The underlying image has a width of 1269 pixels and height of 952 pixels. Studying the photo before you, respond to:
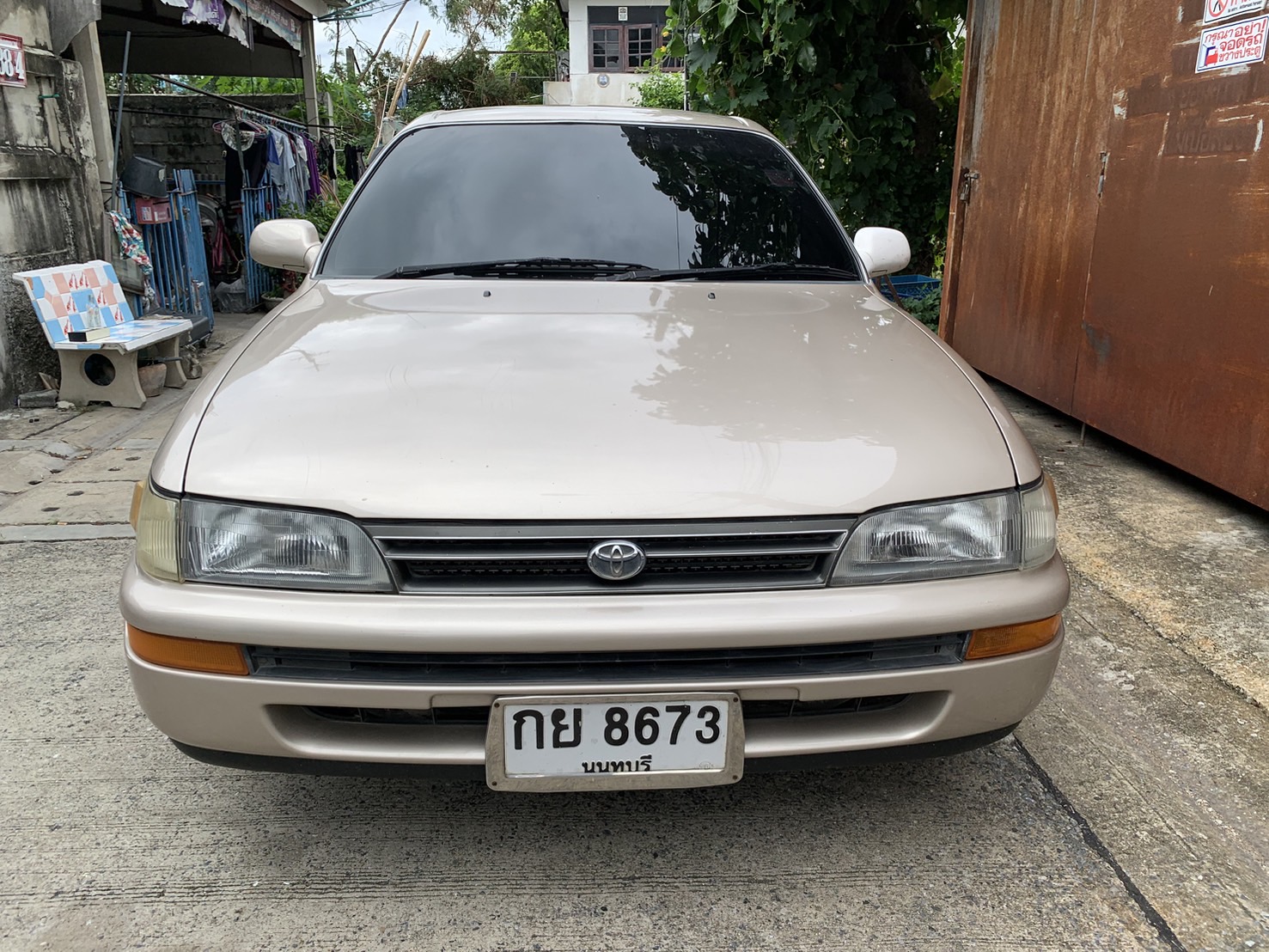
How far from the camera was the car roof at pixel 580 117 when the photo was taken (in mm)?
3078

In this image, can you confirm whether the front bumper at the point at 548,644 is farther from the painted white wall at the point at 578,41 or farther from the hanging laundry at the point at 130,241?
the painted white wall at the point at 578,41

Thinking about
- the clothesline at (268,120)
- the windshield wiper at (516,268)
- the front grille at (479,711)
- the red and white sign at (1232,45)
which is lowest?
the front grille at (479,711)

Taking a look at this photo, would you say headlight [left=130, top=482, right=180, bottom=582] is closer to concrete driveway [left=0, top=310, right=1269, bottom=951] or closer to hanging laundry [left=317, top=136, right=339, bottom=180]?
concrete driveway [left=0, top=310, right=1269, bottom=951]

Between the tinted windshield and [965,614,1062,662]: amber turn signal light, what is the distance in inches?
52.8

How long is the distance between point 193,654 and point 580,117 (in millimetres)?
2086

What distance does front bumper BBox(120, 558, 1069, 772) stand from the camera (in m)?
1.62

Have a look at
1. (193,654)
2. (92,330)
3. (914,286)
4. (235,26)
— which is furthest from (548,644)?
(235,26)

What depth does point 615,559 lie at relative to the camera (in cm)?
165

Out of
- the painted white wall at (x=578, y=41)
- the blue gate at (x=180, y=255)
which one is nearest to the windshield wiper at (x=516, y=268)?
the blue gate at (x=180, y=255)

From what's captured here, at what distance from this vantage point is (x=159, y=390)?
20.7ft

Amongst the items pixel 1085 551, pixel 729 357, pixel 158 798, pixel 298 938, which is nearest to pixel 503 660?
→ pixel 298 938

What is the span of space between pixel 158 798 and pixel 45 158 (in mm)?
5015

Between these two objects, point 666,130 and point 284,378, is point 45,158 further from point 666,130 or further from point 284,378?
point 284,378

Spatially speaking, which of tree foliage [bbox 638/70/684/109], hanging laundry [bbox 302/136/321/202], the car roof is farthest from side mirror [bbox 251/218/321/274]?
tree foliage [bbox 638/70/684/109]
